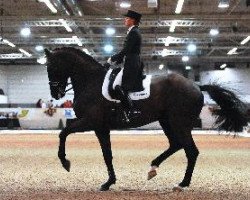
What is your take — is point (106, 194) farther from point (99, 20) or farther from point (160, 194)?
point (99, 20)

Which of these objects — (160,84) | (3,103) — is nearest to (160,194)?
(160,84)

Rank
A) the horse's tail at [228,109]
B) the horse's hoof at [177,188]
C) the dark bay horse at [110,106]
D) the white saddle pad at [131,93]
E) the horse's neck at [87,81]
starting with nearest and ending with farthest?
the horse's hoof at [177,188], the dark bay horse at [110,106], the white saddle pad at [131,93], the horse's neck at [87,81], the horse's tail at [228,109]

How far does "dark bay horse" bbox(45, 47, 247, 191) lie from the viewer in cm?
708

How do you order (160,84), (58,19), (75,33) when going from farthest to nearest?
(75,33) → (58,19) → (160,84)

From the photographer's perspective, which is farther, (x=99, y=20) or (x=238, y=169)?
(x=99, y=20)

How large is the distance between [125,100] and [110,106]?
0.25 m

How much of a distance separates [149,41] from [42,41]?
8.14m

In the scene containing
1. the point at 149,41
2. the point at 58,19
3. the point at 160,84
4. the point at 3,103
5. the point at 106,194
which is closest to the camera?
the point at 106,194

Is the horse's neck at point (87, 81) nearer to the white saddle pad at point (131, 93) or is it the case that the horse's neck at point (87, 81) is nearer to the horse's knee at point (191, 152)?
the white saddle pad at point (131, 93)

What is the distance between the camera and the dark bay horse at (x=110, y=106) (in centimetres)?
708

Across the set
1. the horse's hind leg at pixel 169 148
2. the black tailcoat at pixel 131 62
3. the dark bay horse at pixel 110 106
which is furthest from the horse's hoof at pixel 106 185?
the black tailcoat at pixel 131 62

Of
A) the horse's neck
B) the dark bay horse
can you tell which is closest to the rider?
the dark bay horse

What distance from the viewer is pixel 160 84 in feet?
23.9

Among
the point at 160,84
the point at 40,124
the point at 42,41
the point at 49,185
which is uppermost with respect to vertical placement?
the point at 42,41
